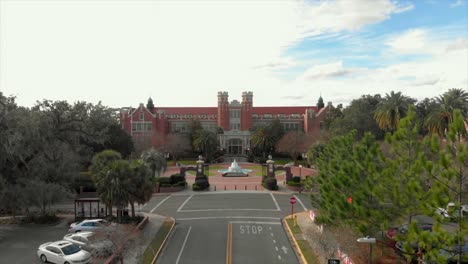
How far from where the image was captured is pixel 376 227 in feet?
55.8

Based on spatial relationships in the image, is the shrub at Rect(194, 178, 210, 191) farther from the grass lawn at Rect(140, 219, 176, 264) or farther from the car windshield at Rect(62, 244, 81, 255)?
the car windshield at Rect(62, 244, 81, 255)

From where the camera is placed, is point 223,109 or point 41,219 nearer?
point 41,219

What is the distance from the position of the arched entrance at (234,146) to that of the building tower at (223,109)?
4.37 m

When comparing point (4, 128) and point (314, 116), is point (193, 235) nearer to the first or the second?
point (4, 128)

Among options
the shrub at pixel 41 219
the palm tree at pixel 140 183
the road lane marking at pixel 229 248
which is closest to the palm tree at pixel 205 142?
the shrub at pixel 41 219

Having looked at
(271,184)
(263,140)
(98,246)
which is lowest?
(271,184)

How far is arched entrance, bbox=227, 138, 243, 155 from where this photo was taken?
87119 millimetres

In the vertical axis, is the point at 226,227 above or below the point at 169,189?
below

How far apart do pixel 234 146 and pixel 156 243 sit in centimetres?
6371

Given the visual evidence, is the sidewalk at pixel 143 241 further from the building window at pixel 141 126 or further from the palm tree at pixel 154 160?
the building window at pixel 141 126

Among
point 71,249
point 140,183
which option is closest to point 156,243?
point 140,183

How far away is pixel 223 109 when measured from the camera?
90375mm

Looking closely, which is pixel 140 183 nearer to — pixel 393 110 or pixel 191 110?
pixel 393 110

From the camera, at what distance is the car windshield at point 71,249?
19.8m
